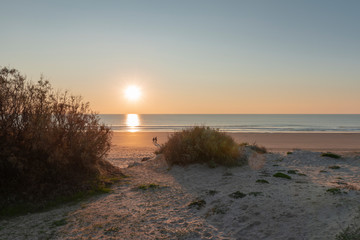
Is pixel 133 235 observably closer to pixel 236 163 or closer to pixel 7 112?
pixel 7 112

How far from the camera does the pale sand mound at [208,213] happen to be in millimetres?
5660

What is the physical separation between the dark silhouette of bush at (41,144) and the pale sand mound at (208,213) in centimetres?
122

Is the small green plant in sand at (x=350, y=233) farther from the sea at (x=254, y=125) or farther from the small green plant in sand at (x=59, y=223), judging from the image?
the sea at (x=254, y=125)

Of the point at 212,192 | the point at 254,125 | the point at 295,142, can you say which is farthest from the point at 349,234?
the point at 254,125

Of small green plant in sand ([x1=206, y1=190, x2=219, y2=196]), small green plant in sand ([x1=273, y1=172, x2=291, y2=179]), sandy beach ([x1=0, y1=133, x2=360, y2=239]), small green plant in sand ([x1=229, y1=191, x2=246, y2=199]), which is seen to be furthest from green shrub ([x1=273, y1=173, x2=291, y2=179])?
small green plant in sand ([x1=206, y1=190, x2=219, y2=196])

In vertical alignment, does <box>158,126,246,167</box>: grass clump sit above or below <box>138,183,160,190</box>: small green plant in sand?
above

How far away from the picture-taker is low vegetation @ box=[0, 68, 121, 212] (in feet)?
Answer: 26.4

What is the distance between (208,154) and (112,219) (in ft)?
Answer: 21.3

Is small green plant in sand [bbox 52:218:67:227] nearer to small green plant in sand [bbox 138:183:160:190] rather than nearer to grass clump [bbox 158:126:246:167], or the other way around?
small green plant in sand [bbox 138:183:160:190]

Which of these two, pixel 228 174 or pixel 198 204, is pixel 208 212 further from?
pixel 228 174

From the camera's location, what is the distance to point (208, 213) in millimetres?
6766

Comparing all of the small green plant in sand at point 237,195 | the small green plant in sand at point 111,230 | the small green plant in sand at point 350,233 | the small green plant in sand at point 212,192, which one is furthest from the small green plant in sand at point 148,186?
the small green plant in sand at point 350,233

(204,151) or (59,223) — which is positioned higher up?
(204,151)

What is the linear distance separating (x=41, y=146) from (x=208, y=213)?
5.66 meters
